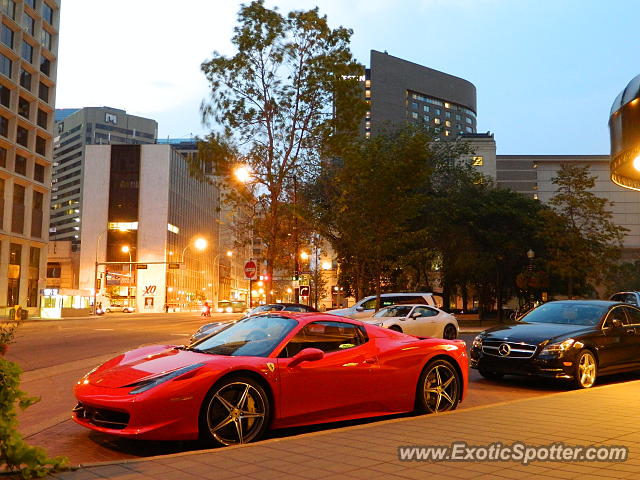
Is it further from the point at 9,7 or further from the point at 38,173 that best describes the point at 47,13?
the point at 38,173

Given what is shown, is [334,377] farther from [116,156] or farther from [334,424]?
[116,156]

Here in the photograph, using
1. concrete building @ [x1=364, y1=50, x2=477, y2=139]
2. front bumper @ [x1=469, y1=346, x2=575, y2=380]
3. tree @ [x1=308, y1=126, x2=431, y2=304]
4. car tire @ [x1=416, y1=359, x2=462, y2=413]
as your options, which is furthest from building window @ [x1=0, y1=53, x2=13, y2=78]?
concrete building @ [x1=364, y1=50, x2=477, y2=139]

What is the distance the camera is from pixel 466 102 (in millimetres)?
151125

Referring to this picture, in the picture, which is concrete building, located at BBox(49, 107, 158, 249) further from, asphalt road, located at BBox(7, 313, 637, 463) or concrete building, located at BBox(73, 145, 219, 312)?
asphalt road, located at BBox(7, 313, 637, 463)

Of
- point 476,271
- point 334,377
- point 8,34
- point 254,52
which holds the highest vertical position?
point 8,34

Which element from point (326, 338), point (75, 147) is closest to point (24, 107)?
point (326, 338)

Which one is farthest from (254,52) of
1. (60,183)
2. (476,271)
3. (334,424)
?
(60,183)

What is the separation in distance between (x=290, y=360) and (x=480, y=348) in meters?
5.66

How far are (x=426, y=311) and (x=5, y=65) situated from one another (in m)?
51.4

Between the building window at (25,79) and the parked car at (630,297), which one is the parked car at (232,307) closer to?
the building window at (25,79)

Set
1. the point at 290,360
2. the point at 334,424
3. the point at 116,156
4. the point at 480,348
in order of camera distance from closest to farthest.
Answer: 1. the point at 290,360
2. the point at 334,424
3. the point at 480,348
4. the point at 116,156

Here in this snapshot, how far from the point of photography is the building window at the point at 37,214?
2448 inches

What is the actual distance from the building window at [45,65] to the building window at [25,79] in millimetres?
2789

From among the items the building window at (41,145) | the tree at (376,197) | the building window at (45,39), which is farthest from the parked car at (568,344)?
the building window at (45,39)
